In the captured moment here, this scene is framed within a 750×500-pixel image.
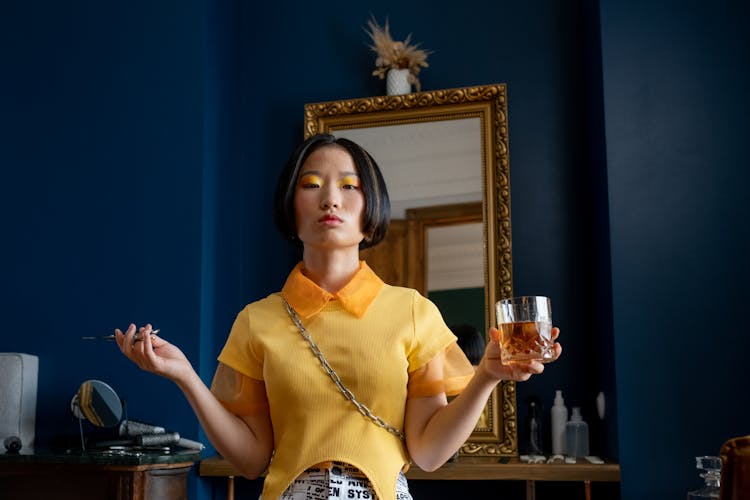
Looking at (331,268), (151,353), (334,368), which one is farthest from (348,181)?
(151,353)

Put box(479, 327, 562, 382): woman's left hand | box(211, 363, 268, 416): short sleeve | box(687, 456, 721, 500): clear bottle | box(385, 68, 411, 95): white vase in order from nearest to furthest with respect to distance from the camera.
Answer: box(479, 327, 562, 382): woman's left hand < box(211, 363, 268, 416): short sleeve < box(687, 456, 721, 500): clear bottle < box(385, 68, 411, 95): white vase

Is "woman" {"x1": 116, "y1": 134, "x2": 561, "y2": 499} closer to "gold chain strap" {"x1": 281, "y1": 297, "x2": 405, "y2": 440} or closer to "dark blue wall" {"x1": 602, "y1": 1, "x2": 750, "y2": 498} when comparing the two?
"gold chain strap" {"x1": 281, "y1": 297, "x2": 405, "y2": 440}

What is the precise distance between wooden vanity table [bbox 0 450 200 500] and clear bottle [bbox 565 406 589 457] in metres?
1.36

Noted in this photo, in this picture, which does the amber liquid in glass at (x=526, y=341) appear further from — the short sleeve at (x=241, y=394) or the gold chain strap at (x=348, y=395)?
the short sleeve at (x=241, y=394)

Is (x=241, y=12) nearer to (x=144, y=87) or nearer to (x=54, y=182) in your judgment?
(x=144, y=87)

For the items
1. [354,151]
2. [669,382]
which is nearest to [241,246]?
[669,382]

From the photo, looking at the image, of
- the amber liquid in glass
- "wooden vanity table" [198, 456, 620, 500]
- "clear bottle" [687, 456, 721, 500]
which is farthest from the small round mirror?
the amber liquid in glass

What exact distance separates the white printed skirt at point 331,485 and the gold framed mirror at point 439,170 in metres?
1.96

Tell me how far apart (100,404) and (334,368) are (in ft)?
6.03

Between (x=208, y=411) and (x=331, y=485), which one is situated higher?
(x=208, y=411)

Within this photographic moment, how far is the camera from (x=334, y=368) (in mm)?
1268

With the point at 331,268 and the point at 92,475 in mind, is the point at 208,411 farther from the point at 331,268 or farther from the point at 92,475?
the point at 92,475

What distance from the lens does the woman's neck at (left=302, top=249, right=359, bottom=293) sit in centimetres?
137

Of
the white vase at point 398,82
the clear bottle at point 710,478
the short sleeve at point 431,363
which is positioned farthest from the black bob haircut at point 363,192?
the white vase at point 398,82
